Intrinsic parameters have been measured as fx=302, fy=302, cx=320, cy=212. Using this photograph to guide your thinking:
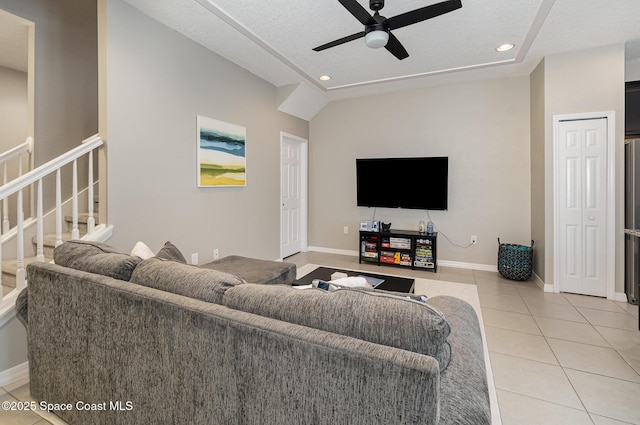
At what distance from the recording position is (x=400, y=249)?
4641 mm

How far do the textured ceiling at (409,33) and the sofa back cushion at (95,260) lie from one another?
2.20 m

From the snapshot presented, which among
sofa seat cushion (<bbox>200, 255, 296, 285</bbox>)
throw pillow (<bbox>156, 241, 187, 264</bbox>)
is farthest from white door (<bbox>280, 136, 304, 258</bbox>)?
throw pillow (<bbox>156, 241, 187, 264</bbox>)

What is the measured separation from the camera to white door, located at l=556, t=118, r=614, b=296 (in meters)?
3.34

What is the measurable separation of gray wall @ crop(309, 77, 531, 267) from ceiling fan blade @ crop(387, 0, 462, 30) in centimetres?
260

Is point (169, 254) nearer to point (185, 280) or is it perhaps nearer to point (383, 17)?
point (185, 280)

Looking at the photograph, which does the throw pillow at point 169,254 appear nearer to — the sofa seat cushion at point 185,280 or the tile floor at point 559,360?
the sofa seat cushion at point 185,280

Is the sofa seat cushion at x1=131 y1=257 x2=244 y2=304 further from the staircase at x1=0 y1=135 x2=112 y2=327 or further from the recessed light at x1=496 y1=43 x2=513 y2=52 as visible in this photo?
the recessed light at x1=496 y1=43 x2=513 y2=52

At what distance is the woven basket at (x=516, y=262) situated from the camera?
391cm

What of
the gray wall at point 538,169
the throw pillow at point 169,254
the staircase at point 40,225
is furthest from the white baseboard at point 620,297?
the staircase at point 40,225

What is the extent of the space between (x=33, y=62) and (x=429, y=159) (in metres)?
4.75

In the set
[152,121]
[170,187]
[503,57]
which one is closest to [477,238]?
[503,57]

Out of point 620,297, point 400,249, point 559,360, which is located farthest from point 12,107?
point 620,297

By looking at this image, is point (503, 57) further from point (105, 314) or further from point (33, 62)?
point (33, 62)

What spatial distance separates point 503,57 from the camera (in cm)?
366
